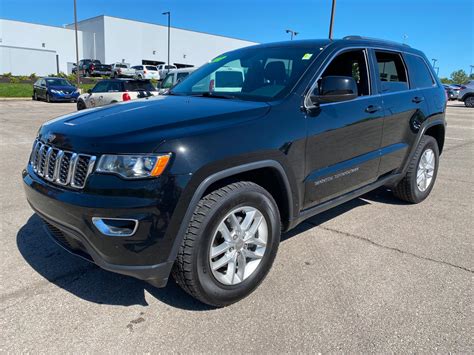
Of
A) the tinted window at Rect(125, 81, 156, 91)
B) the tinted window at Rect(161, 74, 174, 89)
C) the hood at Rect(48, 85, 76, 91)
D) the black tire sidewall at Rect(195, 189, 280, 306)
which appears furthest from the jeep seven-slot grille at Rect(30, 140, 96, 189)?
the hood at Rect(48, 85, 76, 91)

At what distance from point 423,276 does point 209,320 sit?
1753 mm

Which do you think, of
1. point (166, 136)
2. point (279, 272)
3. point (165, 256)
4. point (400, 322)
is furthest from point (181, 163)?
point (400, 322)

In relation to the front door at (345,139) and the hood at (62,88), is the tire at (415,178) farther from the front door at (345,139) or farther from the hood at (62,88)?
the hood at (62,88)

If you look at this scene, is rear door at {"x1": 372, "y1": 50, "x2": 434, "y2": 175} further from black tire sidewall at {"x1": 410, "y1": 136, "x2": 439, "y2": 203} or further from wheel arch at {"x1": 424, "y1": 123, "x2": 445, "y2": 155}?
wheel arch at {"x1": 424, "y1": 123, "x2": 445, "y2": 155}

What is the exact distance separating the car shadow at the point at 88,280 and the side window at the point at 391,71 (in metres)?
1.89

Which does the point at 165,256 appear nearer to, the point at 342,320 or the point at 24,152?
the point at 342,320

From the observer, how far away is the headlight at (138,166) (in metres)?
2.26

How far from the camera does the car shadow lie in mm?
2820

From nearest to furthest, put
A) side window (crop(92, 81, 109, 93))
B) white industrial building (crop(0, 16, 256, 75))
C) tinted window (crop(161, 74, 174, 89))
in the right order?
tinted window (crop(161, 74, 174, 89))
side window (crop(92, 81, 109, 93))
white industrial building (crop(0, 16, 256, 75))

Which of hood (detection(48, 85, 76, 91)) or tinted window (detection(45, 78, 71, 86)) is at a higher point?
tinted window (detection(45, 78, 71, 86))

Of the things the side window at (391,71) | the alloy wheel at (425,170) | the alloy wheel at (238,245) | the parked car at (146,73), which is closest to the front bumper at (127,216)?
the alloy wheel at (238,245)

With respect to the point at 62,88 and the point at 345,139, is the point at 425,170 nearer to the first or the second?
the point at 345,139

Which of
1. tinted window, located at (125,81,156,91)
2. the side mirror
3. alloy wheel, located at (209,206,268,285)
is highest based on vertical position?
the side mirror

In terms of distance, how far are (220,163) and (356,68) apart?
2161 mm
